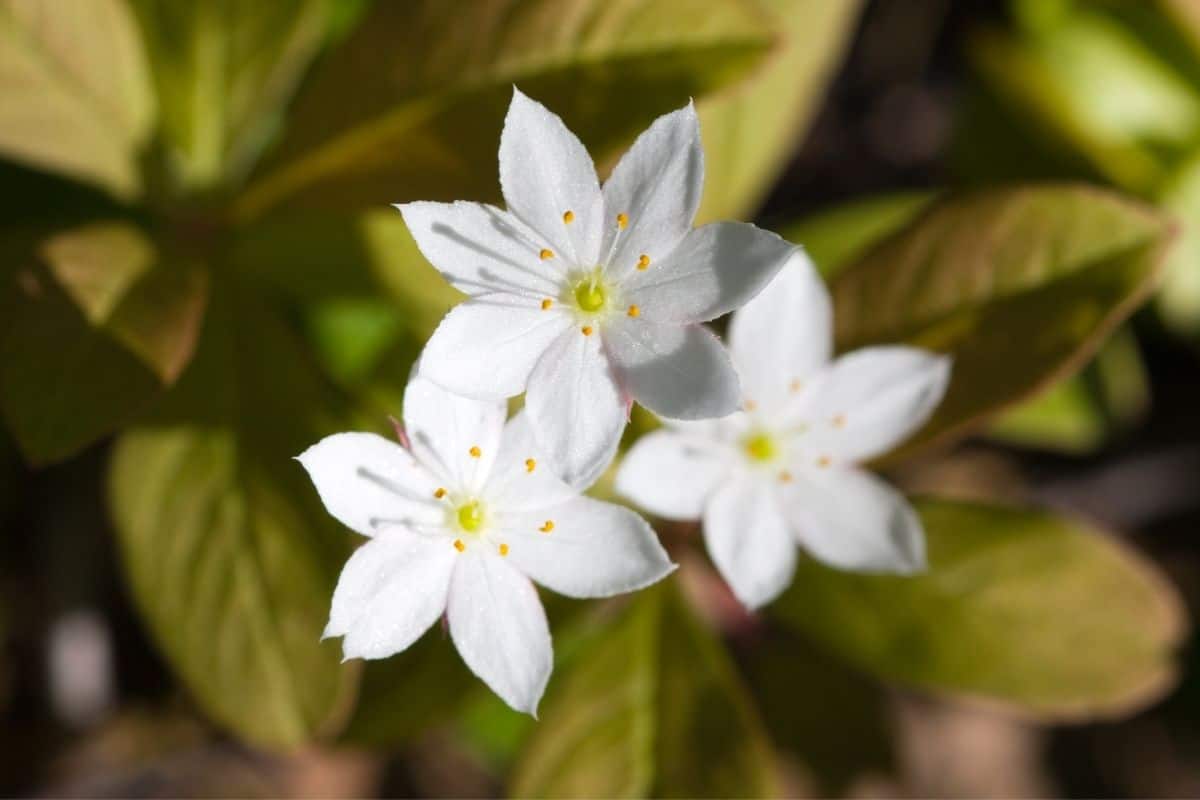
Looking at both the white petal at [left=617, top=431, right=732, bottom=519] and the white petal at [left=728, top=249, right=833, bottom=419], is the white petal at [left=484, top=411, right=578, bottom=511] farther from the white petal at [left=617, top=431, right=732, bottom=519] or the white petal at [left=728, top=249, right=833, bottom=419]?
the white petal at [left=728, top=249, right=833, bottom=419]

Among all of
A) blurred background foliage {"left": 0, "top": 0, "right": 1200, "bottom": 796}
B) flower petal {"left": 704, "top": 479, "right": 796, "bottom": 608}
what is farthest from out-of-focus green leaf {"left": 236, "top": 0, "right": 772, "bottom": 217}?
flower petal {"left": 704, "top": 479, "right": 796, "bottom": 608}

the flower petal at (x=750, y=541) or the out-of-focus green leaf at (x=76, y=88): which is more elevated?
the out-of-focus green leaf at (x=76, y=88)

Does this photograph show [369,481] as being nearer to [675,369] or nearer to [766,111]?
[675,369]

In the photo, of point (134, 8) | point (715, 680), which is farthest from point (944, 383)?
point (134, 8)

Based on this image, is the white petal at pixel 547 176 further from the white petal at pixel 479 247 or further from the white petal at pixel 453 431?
the white petal at pixel 453 431

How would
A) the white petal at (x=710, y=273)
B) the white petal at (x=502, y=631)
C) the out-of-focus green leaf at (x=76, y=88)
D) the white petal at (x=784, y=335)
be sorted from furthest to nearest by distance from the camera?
the out-of-focus green leaf at (x=76, y=88) < the white petal at (x=784, y=335) < the white petal at (x=502, y=631) < the white petal at (x=710, y=273)

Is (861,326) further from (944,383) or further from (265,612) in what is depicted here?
(265,612)

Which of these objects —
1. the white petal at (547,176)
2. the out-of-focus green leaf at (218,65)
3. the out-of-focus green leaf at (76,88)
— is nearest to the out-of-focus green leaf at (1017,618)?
the white petal at (547,176)
